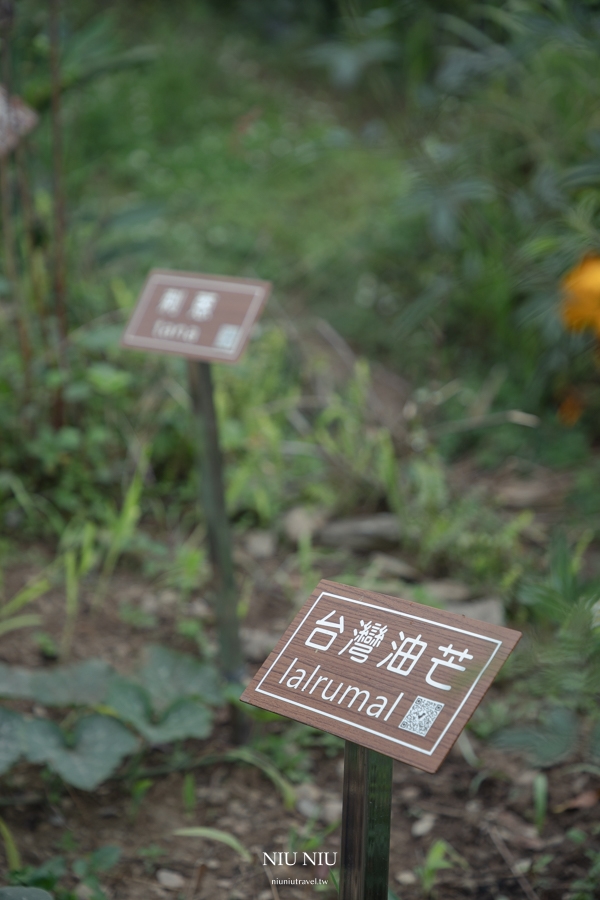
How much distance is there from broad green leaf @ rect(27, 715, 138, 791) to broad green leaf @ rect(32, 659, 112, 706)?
0.39ft

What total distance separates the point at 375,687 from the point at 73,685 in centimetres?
88

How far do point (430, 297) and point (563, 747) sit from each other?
1782mm

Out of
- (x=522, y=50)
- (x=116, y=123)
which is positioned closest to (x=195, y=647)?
(x=522, y=50)

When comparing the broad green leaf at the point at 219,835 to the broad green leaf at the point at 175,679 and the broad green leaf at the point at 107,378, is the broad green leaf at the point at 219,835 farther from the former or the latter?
the broad green leaf at the point at 107,378

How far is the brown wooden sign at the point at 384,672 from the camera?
92 cm

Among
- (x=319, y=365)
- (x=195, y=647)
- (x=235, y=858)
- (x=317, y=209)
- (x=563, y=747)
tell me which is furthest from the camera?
(x=317, y=209)

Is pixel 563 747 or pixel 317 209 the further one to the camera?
pixel 317 209

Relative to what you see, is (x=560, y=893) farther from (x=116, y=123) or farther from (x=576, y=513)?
(x=116, y=123)

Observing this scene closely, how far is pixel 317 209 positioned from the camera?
4.39m

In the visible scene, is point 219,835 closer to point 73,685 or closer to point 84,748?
point 84,748

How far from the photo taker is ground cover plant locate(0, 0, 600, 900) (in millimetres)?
1516

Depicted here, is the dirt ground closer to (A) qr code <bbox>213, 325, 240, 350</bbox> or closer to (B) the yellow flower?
(A) qr code <bbox>213, 325, 240, 350</bbox>

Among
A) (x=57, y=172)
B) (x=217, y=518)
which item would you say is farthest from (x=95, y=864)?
(x=57, y=172)

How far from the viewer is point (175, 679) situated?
5.45 ft
